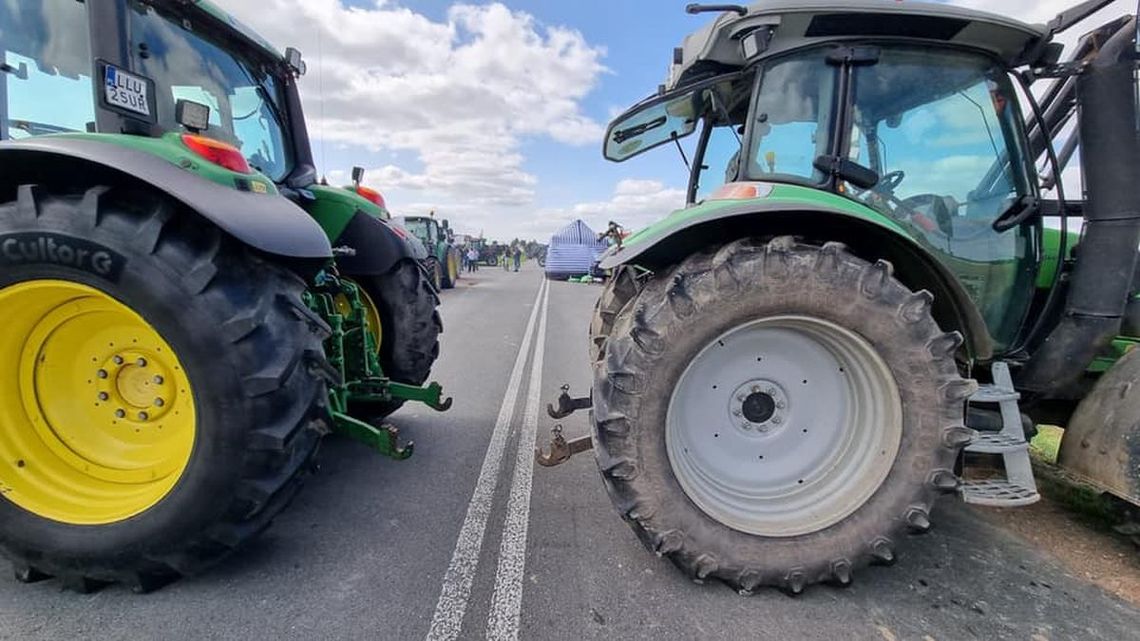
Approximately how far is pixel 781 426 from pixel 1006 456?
887mm

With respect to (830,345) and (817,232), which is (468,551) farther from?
(817,232)

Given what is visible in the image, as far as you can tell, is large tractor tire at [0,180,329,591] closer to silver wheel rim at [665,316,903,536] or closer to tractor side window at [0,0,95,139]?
tractor side window at [0,0,95,139]

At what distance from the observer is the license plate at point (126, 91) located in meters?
1.93

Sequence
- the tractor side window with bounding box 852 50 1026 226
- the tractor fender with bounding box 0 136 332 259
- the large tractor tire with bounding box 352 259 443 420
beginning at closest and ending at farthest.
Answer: the tractor fender with bounding box 0 136 332 259 < the tractor side window with bounding box 852 50 1026 226 < the large tractor tire with bounding box 352 259 443 420

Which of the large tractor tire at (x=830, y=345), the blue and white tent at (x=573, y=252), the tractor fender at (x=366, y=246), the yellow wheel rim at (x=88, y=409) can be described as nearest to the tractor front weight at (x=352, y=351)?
the tractor fender at (x=366, y=246)

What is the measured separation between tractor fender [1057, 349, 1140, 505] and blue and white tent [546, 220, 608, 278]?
844 inches

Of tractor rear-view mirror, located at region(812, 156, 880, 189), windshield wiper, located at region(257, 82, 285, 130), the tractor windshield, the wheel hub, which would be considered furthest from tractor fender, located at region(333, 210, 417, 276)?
tractor rear-view mirror, located at region(812, 156, 880, 189)

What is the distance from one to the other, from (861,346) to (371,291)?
9.66 ft

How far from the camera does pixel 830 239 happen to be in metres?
2.46

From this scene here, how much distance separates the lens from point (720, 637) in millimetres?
1897

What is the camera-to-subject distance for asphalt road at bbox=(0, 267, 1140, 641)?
1917 mm

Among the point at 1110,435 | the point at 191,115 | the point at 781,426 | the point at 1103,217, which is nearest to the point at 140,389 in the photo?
the point at 191,115

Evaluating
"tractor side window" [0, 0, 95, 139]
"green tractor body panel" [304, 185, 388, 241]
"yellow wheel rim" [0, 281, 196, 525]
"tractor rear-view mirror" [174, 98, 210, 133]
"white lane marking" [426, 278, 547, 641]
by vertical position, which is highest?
"tractor side window" [0, 0, 95, 139]

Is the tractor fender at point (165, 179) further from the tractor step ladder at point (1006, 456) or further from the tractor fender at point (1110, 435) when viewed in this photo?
the tractor fender at point (1110, 435)
